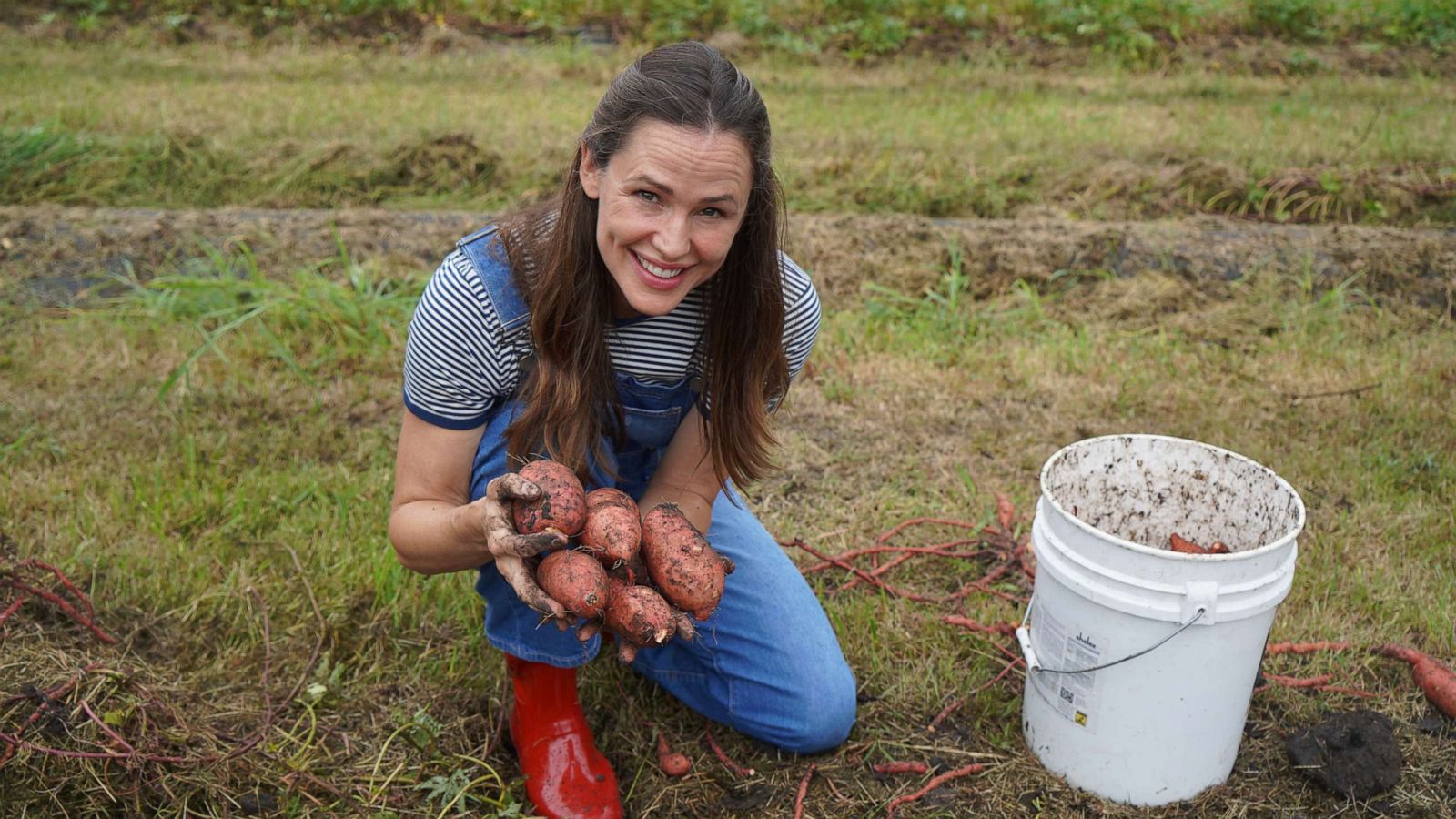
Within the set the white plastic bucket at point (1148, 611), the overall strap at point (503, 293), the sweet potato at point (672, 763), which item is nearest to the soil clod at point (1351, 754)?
the white plastic bucket at point (1148, 611)

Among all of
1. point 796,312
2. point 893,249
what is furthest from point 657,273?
point 893,249

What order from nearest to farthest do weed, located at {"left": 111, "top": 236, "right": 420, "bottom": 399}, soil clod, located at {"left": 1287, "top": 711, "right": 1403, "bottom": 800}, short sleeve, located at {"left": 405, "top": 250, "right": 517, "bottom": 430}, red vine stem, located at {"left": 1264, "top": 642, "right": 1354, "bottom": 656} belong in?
1. short sleeve, located at {"left": 405, "top": 250, "right": 517, "bottom": 430}
2. soil clod, located at {"left": 1287, "top": 711, "right": 1403, "bottom": 800}
3. red vine stem, located at {"left": 1264, "top": 642, "right": 1354, "bottom": 656}
4. weed, located at {"left": 111, "top": 236, "right": 420, "bottom": 399}

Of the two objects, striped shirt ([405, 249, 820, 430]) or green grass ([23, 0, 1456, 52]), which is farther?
green grass ([23, 0, 1456, 52])

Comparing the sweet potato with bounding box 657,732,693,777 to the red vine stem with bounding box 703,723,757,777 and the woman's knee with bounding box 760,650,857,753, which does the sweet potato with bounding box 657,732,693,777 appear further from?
the woman's knee with bounding box 760,650,857,753

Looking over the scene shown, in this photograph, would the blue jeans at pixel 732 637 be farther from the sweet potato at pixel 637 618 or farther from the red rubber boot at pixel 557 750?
the sweet potato at pixel 637 618

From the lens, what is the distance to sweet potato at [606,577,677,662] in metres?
1.67

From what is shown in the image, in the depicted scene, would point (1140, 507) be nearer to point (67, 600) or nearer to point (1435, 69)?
point (67, 600)

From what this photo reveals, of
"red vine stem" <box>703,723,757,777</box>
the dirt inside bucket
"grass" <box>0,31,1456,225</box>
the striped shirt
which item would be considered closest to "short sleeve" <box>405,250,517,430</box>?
the striped shirt

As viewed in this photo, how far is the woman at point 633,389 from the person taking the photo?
5.75ft

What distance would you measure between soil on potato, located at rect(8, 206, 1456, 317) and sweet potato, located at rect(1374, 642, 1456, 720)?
2.11 meters

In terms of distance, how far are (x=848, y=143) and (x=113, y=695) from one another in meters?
4.51

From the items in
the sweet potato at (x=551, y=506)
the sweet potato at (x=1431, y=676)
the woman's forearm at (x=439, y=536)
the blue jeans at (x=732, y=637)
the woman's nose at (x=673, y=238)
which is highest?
the woman's nose at (x=673, y=238)

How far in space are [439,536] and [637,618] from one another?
1.26 feet

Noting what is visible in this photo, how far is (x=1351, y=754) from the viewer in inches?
81.5
